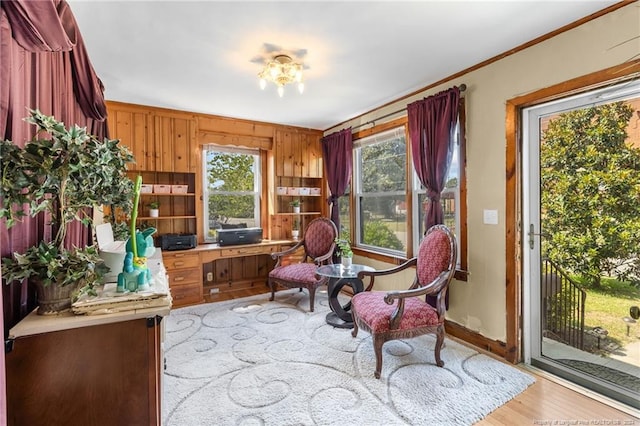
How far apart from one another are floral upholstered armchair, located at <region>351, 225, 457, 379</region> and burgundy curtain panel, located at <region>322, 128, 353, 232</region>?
6.07 ft

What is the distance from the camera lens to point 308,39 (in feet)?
7.06

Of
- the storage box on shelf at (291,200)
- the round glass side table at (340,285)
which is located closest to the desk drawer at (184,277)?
the storage box on shelf at (291,200)

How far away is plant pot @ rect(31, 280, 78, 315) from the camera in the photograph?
1152 millimetres

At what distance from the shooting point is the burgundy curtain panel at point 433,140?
274cm

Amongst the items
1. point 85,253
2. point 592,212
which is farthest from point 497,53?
A: point 85,253

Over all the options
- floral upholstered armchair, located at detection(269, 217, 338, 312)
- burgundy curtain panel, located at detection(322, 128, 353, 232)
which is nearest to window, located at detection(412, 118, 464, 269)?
burgundy curtain panel, located at detection(322, 128, 353, 232)

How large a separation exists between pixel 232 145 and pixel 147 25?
7.45 ft

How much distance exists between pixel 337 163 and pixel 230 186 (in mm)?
1587

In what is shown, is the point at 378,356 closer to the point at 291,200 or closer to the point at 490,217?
the point at 490,217

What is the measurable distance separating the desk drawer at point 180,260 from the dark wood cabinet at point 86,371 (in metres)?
2.50

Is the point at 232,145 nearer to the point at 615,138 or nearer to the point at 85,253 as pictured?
the point at 85,253

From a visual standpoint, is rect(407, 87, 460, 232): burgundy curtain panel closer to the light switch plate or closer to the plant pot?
the light switch plate

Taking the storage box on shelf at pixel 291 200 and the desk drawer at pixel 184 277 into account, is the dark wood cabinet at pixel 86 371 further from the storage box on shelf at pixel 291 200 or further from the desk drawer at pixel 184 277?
the storage box on shelf at pixel 291 200

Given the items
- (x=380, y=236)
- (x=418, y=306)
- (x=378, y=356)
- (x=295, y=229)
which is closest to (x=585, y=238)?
(x=418, y=306)
